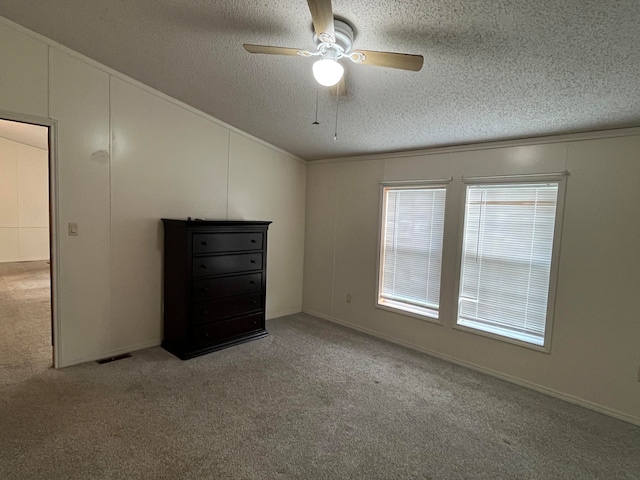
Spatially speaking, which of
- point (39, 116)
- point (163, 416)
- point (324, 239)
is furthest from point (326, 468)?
point (39, 116)

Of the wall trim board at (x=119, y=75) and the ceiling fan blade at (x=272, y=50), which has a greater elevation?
the wall trim board at (x=119, y=75)

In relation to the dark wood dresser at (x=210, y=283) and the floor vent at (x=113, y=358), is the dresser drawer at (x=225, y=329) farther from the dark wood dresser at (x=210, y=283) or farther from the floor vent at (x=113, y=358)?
the floor vent at (x=113, y=358)

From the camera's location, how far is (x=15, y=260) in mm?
7582

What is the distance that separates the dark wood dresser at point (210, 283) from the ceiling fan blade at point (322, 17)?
6.90 feet

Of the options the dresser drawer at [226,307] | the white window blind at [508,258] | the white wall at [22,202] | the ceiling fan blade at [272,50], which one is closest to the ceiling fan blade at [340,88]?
the ceiling fan blade at [272,50]

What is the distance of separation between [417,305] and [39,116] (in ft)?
12.9

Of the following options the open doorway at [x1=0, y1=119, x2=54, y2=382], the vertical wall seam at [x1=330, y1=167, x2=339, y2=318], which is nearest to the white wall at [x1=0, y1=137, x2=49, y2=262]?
the open doorway at [x1=0, y1=119, x2=54, y2=382]

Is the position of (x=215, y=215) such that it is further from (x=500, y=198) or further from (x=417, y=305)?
(x=500, y=198)

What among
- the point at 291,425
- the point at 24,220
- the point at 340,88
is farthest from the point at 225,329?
the point at 24,220

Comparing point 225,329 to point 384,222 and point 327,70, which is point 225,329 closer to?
point 384,222

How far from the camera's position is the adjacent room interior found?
1.89 metres

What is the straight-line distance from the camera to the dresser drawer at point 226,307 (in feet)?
10.7

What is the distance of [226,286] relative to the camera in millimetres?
3479

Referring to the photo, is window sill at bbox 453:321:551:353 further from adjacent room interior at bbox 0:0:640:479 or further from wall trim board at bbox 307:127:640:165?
wall trim board at bbox 307:127:640:165
